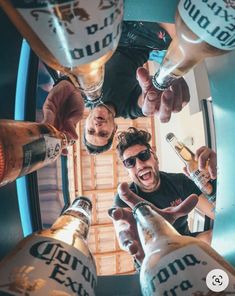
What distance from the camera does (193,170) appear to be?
25.5 inches

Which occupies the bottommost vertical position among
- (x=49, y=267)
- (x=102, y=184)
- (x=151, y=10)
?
(x=102, y=184)

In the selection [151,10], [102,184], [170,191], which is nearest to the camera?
[151,10]

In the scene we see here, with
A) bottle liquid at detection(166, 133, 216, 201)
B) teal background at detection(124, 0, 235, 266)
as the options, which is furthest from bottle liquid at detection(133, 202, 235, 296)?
bottle liquid at detection(166, 133, 216, 201)

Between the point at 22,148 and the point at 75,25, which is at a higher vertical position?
the point at 75,25

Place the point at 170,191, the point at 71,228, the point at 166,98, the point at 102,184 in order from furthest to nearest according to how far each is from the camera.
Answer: the point at 102,184
the point at 170,191
the point at 166,98
the point at 71,228

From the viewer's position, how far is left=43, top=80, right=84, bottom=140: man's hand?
1.91 feet

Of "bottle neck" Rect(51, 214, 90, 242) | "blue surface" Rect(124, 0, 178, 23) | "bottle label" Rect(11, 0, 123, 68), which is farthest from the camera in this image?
"blue surface" Rect(124, 0, 178, 23)

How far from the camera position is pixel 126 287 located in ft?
1.59

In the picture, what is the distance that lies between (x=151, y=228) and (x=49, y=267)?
Result: 0.16 metres

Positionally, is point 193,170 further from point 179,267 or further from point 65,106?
point 179,267

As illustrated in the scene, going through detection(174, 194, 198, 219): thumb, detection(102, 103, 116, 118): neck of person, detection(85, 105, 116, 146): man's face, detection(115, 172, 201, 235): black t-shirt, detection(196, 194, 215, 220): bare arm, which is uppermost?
detection(102, 103, 116, 118): neck of person

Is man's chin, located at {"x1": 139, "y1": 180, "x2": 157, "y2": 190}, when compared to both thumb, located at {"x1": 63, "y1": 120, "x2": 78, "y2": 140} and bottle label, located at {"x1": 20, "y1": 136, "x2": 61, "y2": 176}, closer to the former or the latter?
thumb, located at {"x1": 63, "y1": 120, "x2": 78, "y2": 140}

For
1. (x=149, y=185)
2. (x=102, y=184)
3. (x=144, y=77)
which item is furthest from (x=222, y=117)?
(x=102, y=184)

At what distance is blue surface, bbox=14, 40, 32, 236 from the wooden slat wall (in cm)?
17
